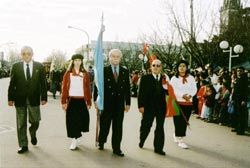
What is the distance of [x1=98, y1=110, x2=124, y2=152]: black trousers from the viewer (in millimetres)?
6867

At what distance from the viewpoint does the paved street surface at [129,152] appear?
6.05 meters

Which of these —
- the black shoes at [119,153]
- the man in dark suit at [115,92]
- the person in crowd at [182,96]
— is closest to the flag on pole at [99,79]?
the man in dark suit at [115,92]

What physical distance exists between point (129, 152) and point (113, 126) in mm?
579

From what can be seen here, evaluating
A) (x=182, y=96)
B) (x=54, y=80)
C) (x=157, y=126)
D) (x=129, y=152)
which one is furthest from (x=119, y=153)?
(x=54, y=80)

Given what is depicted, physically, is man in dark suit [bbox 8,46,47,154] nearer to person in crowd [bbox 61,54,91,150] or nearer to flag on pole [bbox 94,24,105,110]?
person in crowd [bbox 61,54,91,150]

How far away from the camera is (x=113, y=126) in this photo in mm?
7047

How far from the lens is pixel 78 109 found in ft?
23.7

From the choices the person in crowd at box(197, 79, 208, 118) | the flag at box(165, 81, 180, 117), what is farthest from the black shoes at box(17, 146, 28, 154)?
the person in crowd at box(197, 79, 208, 118)

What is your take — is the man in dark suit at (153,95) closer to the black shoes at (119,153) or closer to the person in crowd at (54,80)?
the black shoes at (119,153)

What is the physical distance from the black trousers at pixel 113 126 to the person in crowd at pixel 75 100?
42 cm

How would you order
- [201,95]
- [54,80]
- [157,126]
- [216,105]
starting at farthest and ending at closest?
[54,80] → [201,95] → [216,105] → [157,126]

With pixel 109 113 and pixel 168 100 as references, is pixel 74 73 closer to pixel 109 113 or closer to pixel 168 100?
pixel 109 113

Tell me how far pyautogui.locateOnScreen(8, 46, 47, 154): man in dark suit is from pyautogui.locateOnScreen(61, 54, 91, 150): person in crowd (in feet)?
1.81

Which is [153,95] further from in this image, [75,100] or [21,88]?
[21,88]
